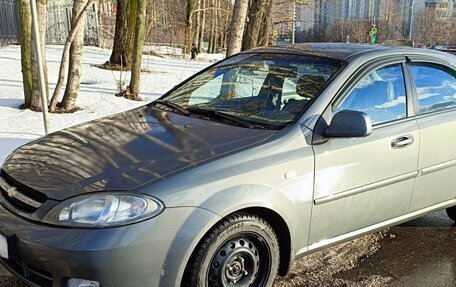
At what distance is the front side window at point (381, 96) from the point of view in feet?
11.0

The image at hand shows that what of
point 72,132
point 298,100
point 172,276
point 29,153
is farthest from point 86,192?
point 298,100

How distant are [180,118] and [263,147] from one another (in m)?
0.87

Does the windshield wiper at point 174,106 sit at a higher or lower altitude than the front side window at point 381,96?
lower

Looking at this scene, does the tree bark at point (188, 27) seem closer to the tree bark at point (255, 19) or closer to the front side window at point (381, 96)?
the tree bark at point (255, 19)

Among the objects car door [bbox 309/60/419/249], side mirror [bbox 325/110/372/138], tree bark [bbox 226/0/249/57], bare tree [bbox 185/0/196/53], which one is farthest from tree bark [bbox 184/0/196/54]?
side mirror [bbox 325/110/372/138]

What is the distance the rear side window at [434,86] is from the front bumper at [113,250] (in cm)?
219

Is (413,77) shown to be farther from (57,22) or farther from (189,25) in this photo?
(57,22)

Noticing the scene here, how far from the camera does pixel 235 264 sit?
2.73 metres

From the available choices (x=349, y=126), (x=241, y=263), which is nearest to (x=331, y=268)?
(x=241, y=263)

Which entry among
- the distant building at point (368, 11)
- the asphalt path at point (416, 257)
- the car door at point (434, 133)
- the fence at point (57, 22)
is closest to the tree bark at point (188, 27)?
the fence at point (57, 22)

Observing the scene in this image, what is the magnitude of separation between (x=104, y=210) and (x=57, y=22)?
1056 inches

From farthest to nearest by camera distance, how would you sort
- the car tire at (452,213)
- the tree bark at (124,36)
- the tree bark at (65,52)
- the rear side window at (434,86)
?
the tree bark at (124,36) → the tree bark at (65,52) → the car tire at (452,213) → the rear side window at (434,86)

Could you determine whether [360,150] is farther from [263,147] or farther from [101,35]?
[101,35]

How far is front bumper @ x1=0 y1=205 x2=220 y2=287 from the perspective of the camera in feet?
7.49
